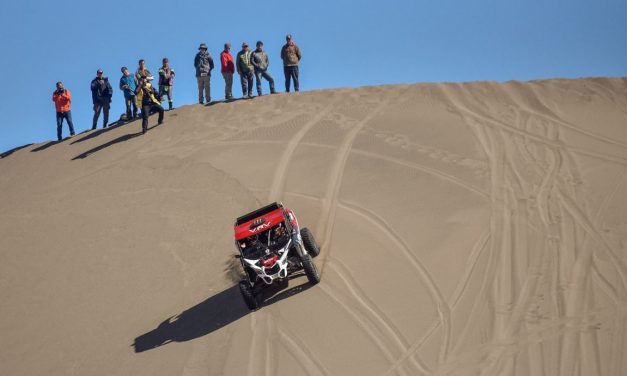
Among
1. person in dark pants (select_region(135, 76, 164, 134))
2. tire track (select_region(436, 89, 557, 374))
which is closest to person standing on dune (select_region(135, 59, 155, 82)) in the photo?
person in dark pants (select_region(135, 76, 164, 134))

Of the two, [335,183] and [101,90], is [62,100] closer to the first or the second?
[101,90]

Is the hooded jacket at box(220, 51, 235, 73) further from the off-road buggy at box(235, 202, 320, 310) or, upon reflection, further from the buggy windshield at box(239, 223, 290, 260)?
the buggy windshield at box(239, 223, 290, 260)

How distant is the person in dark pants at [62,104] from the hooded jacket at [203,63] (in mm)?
4425

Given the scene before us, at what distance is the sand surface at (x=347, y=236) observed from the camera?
40.7ft

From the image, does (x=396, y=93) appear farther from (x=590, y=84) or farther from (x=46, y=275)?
(x=46, y=275)

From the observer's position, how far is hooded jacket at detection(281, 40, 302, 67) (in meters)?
25.1

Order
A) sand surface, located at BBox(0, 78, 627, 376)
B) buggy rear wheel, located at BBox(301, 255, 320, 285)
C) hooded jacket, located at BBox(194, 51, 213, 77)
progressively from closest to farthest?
1. sand surface, located at BBox(0, 78, 627, 376)
2. buggy rear wheel, located at BBox(301, 255, 320, 285)
3. hooded jacket, located at BBox(194, 51, 213, 77)

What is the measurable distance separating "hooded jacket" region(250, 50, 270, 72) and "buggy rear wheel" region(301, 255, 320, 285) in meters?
12.4

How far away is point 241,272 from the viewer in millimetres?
15680

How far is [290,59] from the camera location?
25219 millimetres

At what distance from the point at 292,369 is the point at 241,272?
12.7ft

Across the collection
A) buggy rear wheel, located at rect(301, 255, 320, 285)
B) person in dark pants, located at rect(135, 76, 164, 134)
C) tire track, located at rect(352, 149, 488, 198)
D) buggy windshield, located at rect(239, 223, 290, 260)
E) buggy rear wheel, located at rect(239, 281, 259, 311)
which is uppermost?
person in dark pants, located at rect(135, 76, 164, 134)

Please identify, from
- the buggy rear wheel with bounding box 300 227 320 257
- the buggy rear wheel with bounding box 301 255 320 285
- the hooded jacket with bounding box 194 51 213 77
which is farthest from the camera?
the hooded jacket with bounding box 194 51 213 77

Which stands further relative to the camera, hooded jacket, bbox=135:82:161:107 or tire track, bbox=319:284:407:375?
hooded jacket, bbox=135:82:161:107
